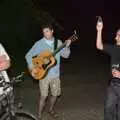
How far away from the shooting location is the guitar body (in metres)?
7.48

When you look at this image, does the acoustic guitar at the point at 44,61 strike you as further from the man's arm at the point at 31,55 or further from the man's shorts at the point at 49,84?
the man's shorts at the point at 49,84

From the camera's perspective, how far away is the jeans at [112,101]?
22.4ft

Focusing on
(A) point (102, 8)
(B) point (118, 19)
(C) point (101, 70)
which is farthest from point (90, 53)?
(A) point (102, 8)

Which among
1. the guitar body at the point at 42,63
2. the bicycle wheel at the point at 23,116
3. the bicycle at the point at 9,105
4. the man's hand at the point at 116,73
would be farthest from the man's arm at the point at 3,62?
the man's hand at the point at 116,73

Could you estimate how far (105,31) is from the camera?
685 inches

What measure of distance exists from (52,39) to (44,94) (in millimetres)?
876

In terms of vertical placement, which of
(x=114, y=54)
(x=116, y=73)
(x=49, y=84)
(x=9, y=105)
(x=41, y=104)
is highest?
(x=114, y=54)

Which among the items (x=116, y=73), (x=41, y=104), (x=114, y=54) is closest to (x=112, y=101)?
(x=116, y=73)

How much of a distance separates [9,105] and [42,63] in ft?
5.00

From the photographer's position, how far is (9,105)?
6.09m

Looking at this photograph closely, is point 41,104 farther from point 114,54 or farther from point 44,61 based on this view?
point 114,54

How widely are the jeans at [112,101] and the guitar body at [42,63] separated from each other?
3.54 feet

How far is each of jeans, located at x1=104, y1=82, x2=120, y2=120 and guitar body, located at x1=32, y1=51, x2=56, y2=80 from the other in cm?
108

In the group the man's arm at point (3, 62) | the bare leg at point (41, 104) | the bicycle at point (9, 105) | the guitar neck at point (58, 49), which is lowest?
the bare leg at point (41, 104)
